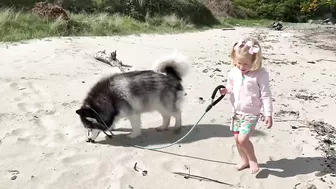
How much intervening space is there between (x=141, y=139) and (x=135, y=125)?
0.70ft

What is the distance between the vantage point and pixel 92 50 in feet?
32.3

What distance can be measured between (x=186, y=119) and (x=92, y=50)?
4.73 metres

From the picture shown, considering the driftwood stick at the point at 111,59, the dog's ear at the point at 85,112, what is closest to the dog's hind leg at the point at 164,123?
the dog's ear at the point at 85,112

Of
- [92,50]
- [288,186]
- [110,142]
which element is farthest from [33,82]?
[288,186]

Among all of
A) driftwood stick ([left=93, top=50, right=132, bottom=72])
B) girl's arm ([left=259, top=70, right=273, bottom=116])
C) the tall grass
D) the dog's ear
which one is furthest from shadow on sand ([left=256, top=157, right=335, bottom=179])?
the tall grass

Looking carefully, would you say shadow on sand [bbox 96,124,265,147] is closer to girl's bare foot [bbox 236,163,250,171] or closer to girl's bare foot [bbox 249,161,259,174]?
girl's bare foot [bbox 236,163,250,171]

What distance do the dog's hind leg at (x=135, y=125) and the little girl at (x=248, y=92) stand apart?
130 centimetres

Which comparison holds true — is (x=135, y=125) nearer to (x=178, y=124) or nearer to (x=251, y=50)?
(x=178, y=124)

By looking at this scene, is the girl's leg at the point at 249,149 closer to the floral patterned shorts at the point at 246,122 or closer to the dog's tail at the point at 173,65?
the floral patterned shorts at the point at 246,122

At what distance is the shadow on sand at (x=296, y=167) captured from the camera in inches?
171

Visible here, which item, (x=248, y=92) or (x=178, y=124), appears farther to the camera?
(x=178, y=124)

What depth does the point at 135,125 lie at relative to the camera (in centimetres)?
510

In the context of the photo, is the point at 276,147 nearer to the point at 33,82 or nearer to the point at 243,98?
the point at 243,98

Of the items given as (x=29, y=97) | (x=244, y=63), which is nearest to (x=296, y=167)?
(x=244, y=63)
